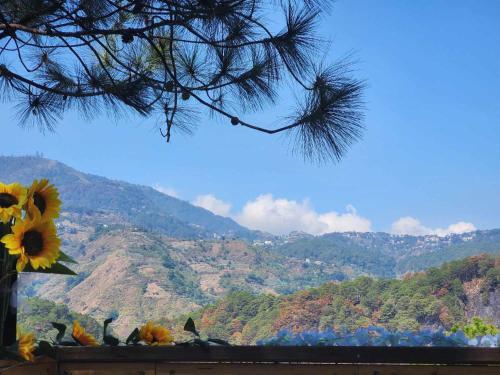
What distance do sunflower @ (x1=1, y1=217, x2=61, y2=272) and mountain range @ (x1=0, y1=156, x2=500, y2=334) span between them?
1602 centimetres

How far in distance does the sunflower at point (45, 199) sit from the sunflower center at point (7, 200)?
23mm

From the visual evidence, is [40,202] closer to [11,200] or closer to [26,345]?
[11,200]

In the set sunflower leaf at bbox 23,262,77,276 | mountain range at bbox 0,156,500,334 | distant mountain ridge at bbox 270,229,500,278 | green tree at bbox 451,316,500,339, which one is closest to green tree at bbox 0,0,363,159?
green tree at bbox 451,316,500,339

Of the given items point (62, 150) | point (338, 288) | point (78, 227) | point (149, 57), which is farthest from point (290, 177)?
point (149, 57)

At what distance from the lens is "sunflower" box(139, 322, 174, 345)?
1040mm

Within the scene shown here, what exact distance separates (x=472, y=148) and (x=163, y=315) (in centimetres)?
4058

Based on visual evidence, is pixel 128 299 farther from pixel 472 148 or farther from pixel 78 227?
pixel 472 148

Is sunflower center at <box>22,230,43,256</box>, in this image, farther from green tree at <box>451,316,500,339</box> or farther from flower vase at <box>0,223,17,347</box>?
green tree at <box>451,316,500,339</box>

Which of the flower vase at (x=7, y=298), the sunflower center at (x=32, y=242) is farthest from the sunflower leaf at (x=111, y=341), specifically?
the sunflower center at (x=32, y=242)

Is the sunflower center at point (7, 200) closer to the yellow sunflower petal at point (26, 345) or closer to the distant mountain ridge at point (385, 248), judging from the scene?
the yellow sunflower petal at point (26, 345)

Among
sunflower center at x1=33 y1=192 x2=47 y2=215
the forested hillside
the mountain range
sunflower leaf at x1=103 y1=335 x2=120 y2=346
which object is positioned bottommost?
sunflower leaf at x1=103 y1=335 x2=120 y2=346

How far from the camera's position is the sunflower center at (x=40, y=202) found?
0.82 meters

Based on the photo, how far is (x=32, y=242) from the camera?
0.80 metres

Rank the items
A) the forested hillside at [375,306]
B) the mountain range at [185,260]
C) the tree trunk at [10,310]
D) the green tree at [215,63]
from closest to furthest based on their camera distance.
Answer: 1. the tree trunk at [10,310]
2. the green tree at [215,63]
3. the forested hillside at [375,306]
4. the mountain range at [185,260]
